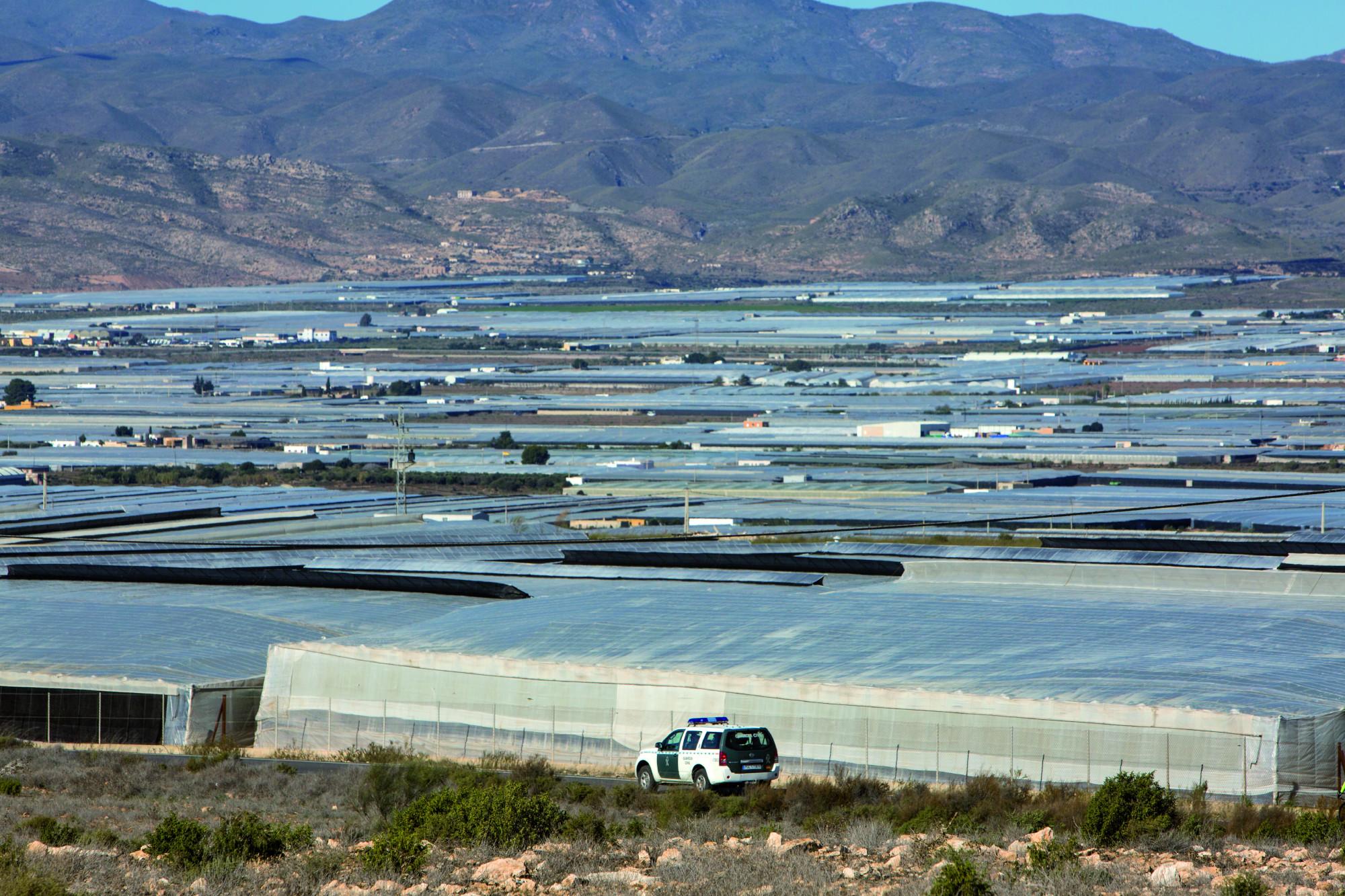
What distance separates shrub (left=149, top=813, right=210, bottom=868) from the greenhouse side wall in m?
10.6

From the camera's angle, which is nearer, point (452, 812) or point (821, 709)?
point (452, 812)

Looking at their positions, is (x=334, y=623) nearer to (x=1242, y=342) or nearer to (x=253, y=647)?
(x=253, y=647)

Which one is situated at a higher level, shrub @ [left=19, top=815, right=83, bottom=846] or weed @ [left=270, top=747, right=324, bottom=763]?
shrub @ [left=19, top=815, right=83, bottom=846]

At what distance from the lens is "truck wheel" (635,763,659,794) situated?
2362cm

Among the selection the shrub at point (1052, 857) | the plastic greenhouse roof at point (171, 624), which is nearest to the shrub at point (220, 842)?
the shrub at point (1052, 857)

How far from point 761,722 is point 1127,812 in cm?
992

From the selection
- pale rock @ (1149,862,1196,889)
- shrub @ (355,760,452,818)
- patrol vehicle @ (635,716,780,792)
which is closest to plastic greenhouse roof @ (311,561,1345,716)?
patrol vehicle @ (635,716,780,792)

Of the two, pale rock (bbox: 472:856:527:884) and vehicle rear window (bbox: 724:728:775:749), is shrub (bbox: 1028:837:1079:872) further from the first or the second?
vehicle rear window (bbox: 724:728:775:749)

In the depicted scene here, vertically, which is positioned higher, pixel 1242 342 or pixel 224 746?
pixel 1242 342

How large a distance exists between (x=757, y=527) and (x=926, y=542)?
405 inches

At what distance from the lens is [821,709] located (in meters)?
27.3

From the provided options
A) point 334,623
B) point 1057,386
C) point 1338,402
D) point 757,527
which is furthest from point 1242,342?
point 334,623

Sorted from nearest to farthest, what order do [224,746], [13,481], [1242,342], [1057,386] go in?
[224,746]
[13,481]
[1057,386]
[1242,342]

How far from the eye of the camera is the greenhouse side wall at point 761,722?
78.9 feet
